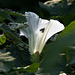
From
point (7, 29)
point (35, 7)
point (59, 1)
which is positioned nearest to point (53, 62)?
point (7, 29)

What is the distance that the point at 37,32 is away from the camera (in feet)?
3.24

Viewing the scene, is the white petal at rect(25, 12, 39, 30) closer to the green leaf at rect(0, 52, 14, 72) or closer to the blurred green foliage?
the blurred green foliage

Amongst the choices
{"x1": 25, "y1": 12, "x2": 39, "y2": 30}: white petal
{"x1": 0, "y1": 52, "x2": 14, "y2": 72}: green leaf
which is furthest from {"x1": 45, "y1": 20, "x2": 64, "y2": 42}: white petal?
{"x1": 0, "y1": 52, "x2": 14, "y2": 72}: green leaf

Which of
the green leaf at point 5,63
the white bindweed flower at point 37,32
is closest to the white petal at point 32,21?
the white bindweed flower at point 37,32

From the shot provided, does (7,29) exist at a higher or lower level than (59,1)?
lower

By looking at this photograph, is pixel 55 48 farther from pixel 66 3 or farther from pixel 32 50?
pixel 66 3

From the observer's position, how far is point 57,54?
277 mm

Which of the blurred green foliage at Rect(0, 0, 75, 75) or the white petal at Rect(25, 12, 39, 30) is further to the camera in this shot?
the white petal at Rect(25, 12, 39, 30)

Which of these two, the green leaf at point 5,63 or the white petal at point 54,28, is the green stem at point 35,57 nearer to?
the white petal at point 54,28

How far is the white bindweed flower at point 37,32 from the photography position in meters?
0.92

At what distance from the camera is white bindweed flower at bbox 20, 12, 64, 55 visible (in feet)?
3.00

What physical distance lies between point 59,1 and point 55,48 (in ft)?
6.82

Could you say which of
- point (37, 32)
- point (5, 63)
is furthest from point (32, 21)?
point (5, 63)

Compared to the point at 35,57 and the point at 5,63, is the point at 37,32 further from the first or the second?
the point at 5,63
